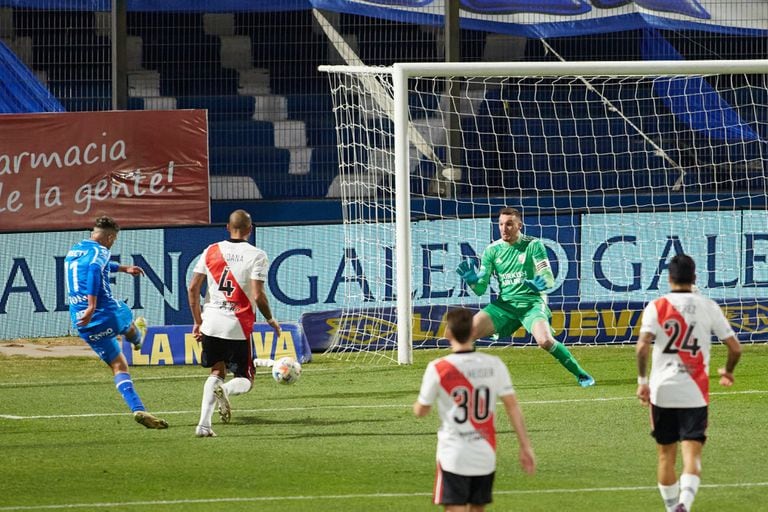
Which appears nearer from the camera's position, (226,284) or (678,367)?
(678,367)

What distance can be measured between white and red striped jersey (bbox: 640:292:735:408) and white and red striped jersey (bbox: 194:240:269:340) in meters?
4.41

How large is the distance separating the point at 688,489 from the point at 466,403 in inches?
73.3

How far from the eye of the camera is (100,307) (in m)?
11.8

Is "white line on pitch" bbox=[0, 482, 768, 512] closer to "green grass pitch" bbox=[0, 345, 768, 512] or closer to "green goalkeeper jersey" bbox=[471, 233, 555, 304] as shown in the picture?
"green grass pitch" bbox=[0, 345, 768, 512]

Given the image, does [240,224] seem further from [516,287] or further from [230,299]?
[516,287]

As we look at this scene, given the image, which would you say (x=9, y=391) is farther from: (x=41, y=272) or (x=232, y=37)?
(x=232, y=37)

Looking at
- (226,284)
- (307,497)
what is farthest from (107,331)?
(307,497)

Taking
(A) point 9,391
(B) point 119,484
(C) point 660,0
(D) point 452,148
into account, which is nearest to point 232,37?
(D) point 452,148

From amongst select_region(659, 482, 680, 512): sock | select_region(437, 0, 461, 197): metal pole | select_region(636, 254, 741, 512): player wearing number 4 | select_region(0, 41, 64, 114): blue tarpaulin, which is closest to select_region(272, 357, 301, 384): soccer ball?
select_region(636, 254, 741, 512): player wearing number 4

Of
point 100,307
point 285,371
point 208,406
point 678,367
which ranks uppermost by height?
point 100,307

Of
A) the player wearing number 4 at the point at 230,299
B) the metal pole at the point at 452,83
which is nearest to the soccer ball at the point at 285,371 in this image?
the player wearing number 4 at the point at 230,299

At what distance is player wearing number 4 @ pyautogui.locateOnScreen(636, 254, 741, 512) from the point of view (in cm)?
806

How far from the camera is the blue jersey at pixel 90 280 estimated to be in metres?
11.7

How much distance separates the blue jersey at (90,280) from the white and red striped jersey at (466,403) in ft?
18.3
